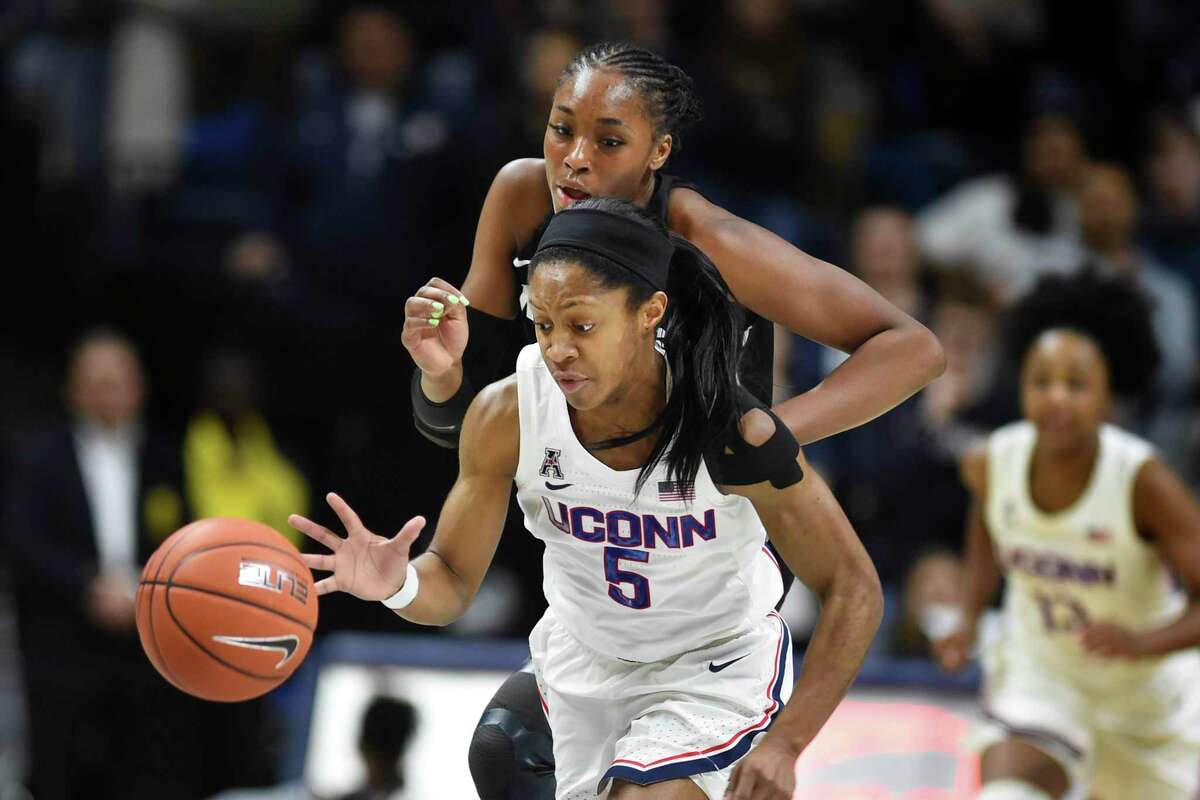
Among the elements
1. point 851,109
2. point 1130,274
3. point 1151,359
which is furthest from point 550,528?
point 851,109

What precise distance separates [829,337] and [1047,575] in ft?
6.96

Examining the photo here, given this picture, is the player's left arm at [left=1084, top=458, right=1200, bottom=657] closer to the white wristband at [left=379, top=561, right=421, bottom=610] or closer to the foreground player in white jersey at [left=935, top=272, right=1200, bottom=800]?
the foreground player in white jersey at [left=935, top=272, right=1200, bottom=800]

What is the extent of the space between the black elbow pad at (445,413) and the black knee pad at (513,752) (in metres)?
0.68

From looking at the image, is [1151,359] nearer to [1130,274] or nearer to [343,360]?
[1130,274]

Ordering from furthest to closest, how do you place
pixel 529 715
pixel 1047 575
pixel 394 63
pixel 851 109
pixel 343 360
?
1. pixel 851 109
2. pixel 394 63
3. pixel 343 360
4. pixel 1047 575
5. pixel 529 715

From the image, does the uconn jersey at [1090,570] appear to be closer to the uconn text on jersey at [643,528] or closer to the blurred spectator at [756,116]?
the uconn text on jersey at [643,528]

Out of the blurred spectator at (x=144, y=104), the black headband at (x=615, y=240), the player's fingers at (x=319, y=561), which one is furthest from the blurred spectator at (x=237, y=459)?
the black headband at (x=615, y=240)

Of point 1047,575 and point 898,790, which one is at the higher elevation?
point 1047,575

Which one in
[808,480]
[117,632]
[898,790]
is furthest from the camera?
[117,632]

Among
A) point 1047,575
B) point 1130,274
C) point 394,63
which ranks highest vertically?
point 394,63

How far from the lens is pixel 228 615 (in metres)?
4.02

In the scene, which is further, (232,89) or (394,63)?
(232,89)

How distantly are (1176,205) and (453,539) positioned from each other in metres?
5.76

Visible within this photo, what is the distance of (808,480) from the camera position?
3.81m
